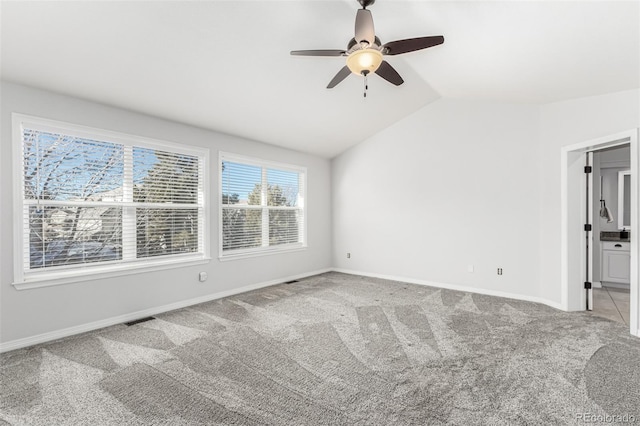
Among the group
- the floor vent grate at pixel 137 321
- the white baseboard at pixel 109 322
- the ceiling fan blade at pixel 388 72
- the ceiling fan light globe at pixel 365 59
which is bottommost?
the floor vent grate at pixel 137 321

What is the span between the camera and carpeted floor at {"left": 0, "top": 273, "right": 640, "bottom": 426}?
2.00 m

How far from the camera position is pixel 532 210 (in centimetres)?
446

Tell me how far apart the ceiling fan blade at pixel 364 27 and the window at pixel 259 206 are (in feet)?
10.2

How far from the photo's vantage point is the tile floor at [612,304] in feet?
12.4

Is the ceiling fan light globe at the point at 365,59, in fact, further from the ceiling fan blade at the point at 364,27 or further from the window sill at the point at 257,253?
the window sill at the point at 257,253

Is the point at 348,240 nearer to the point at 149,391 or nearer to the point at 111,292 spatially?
the point at 111,292

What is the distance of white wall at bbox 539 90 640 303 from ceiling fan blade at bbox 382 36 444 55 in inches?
103

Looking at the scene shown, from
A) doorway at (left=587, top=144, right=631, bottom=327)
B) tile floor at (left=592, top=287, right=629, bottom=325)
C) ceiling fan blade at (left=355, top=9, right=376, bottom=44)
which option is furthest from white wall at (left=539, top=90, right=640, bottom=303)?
ceiling fan blade at (left=355, top=9, right=376, bottom=44)

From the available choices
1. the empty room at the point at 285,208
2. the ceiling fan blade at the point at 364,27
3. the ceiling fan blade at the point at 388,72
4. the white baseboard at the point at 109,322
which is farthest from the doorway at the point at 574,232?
the white baseboard at the point at 109,322

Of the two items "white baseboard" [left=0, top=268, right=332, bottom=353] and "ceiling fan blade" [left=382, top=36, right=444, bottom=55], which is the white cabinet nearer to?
"ceiling fan blade" [left=382, top=36, right=444, bottom=55]

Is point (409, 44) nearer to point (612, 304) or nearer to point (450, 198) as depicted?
point (450, 198)

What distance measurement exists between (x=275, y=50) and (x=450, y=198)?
12.0ft

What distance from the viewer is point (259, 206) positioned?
5418 mm

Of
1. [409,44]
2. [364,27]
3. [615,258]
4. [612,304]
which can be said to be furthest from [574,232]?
[364,27]
